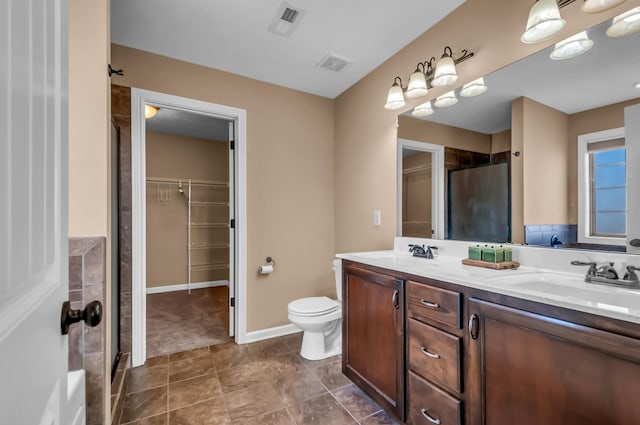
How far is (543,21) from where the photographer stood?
4.38 feet

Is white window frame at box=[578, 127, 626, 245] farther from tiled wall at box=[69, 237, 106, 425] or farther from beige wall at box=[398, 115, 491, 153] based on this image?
tiled wall at box=[69, 237, 106, 425]

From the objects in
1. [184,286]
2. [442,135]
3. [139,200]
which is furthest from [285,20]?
[184,286]

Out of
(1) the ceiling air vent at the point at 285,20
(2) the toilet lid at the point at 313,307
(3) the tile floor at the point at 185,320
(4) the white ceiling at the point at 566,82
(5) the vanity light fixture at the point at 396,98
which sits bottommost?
(3) the tile floor at the point at 185,320

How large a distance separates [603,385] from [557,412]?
18 cm

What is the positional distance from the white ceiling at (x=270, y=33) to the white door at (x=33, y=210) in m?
1.58

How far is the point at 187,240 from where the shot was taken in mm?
4582

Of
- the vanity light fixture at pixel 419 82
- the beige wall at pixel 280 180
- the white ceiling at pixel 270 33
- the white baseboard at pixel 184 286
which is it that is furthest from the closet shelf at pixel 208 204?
the vanity light fixture at pixel 419 82

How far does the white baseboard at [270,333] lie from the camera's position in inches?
106

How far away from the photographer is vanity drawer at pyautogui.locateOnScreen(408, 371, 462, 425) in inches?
49.7

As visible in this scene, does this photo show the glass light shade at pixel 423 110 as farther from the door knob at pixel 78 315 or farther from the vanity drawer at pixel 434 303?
the door knob at pixel 78 315

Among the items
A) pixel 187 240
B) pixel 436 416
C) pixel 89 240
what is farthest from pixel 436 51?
pixel 187 240

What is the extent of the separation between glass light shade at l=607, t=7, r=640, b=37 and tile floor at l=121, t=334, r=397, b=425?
7.13 feet

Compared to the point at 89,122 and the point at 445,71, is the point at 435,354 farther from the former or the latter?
the point at 89,122

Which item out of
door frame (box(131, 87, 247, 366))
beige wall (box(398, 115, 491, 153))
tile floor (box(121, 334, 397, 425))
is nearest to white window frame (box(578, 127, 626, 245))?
beige wall (box(398, 115, 491, 153))
